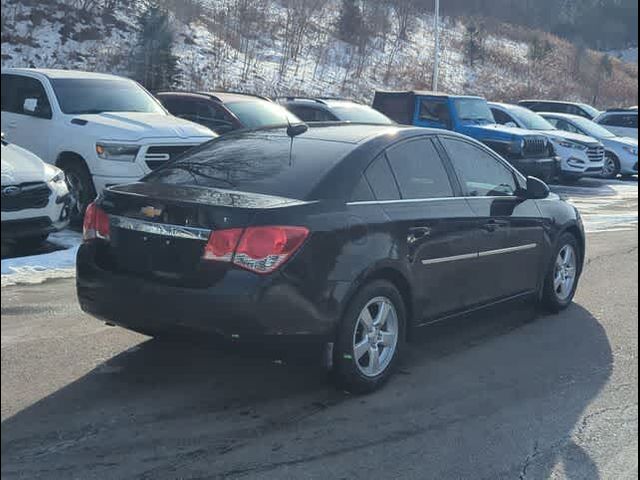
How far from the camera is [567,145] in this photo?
60.8 feet

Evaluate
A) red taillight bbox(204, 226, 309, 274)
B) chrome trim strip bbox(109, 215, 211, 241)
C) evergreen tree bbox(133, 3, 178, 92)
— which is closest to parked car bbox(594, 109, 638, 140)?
evergreen tree bbox(133, 3, 178, 92)

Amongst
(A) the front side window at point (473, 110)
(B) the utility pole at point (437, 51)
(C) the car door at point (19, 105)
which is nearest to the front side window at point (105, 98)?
(C) the car door at point (19, 105)

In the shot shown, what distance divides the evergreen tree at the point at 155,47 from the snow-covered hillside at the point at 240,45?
0.04 metres

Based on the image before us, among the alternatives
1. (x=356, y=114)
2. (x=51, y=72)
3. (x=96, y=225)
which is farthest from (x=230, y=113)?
(x=96, y=225)

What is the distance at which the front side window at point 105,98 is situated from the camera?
25.8 ft

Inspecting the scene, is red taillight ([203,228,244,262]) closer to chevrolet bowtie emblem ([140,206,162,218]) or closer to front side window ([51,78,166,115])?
chevrolet bowtie emblem ([140,206,162,218])

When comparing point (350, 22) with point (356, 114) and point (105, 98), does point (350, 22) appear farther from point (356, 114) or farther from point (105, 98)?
point (356, 114)

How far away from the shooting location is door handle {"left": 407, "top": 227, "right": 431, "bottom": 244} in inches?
198

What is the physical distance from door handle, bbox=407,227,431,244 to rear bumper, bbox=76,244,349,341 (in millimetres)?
873

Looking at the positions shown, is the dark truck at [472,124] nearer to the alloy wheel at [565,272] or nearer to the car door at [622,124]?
the car door at [622,124]

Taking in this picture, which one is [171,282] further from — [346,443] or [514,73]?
[514,73]

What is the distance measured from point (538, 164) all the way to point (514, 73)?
13.6 feet

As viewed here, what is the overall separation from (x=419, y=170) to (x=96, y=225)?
6.94 feet

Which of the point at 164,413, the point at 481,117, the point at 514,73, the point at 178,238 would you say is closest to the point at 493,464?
the point at 164,413
